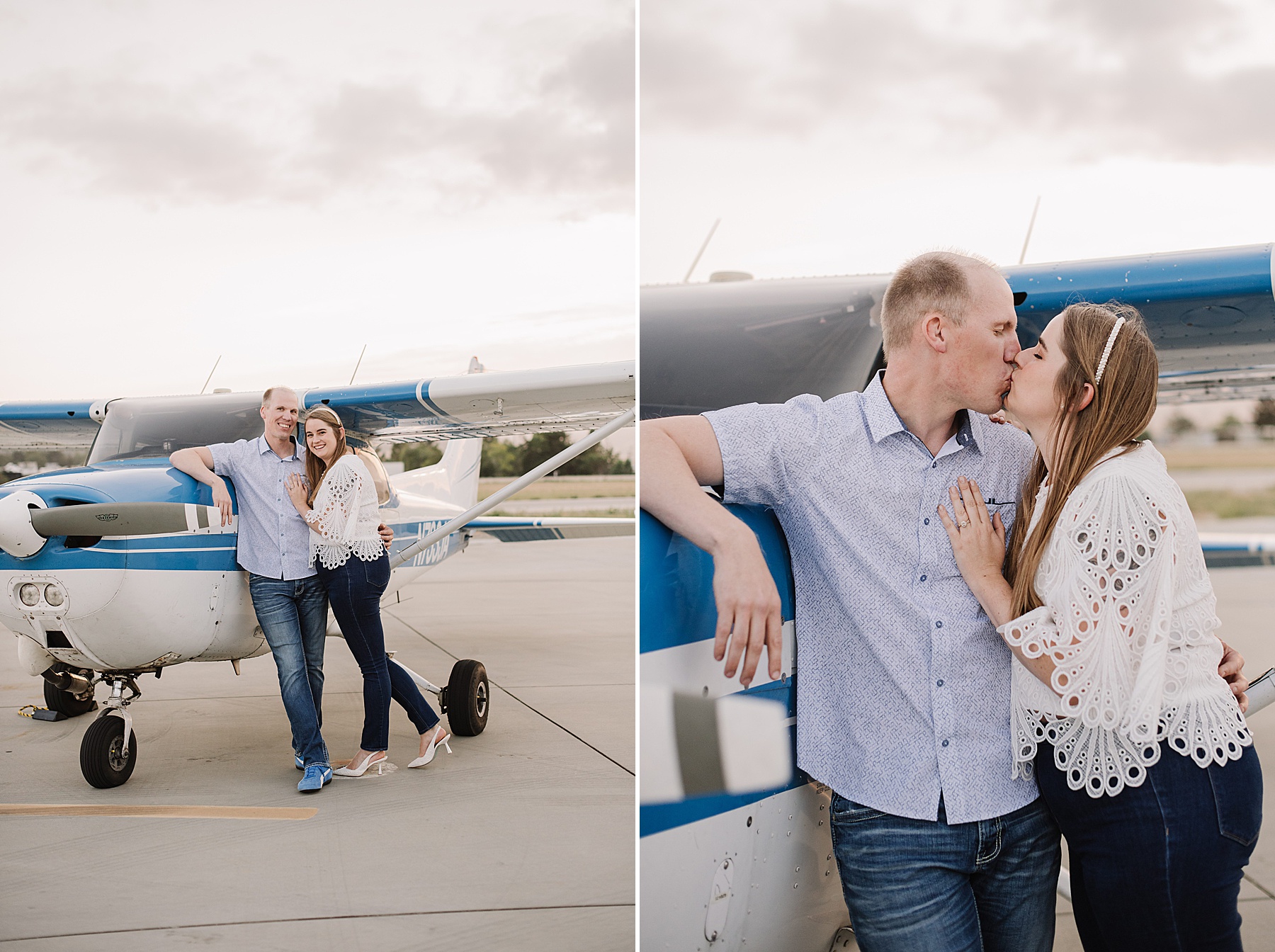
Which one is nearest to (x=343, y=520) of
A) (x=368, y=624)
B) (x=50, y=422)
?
(x=368, y=624)

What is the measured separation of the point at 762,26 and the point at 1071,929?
2235mm

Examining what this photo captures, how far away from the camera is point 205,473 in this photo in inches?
129

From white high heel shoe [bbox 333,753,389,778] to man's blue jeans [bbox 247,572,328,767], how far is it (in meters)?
0.10

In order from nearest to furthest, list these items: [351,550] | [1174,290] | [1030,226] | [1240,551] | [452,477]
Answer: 1. [1174,290]
2. [1030,226]
3. [351,550]
4. [1240,551]
5. [452,477]

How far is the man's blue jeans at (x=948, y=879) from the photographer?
1104 mm

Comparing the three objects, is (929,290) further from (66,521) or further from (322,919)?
(66,521)

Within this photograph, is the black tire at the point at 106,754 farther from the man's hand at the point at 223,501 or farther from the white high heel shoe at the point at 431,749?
the white high heel shoe at the point at 431,749

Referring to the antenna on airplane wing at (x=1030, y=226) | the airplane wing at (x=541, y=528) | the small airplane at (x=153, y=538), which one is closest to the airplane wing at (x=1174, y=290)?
the antenna on airplane wing at (x=1030, y=226)

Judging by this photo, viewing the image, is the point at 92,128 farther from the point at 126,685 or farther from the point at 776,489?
the point at 776,489

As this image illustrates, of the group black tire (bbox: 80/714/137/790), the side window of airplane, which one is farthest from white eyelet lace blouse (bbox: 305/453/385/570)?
black tire (bbox: 80/714/137/790)

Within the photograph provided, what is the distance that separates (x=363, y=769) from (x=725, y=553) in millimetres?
2740

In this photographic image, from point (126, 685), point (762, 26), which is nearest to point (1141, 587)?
point (762, 26)

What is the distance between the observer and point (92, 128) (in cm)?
385

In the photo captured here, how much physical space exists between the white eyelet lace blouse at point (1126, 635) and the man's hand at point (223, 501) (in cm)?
298
